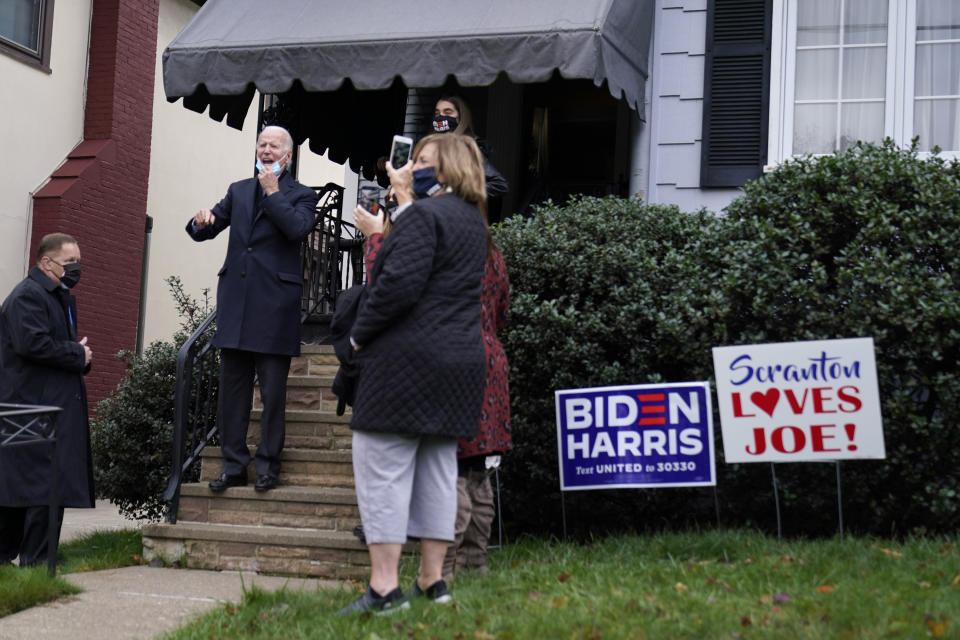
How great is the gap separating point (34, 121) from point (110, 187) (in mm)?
1183

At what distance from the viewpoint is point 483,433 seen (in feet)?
17.0

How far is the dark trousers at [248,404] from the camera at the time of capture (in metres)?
6.67

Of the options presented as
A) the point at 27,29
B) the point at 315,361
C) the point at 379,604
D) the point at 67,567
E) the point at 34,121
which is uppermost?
the point at 27,29

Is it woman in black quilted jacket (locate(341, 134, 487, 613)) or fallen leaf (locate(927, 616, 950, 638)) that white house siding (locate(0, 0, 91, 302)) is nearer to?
woman in black quilted jacket (locate(341, 134, 487, 613))

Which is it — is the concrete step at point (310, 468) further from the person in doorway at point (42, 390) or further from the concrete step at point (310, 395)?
the person in doorway at point (42, 390)

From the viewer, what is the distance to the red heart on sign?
5891mm

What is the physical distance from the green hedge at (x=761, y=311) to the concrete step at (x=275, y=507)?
41.1 inches

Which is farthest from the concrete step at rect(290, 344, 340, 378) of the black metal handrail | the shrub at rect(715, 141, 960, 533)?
the shrub at rect(715, 141, 960, 533)

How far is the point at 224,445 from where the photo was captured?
6797 mm

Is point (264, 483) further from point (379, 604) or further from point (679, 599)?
point (679, 599)

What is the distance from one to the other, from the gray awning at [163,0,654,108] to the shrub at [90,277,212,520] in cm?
214

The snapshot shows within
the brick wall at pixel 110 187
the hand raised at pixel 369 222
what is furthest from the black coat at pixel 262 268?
the brick wall at pixel 110 187

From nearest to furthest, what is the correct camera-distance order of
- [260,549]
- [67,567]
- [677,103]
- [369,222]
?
[369,222]
[260,549]
[67,567]
[677,103]

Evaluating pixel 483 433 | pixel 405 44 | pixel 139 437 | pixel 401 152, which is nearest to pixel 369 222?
pixel 401 152
